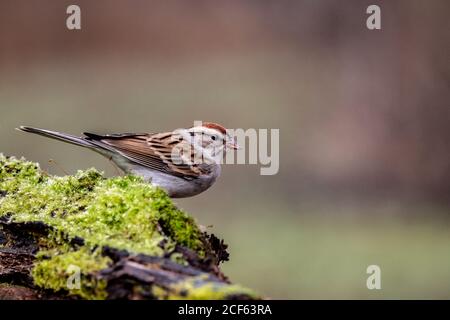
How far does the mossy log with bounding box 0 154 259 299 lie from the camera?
3836 mm

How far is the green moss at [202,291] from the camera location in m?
3.70

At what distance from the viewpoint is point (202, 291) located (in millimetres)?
3723

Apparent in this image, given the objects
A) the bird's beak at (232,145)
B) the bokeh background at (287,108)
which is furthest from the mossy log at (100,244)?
the bokeh background at (287,108)

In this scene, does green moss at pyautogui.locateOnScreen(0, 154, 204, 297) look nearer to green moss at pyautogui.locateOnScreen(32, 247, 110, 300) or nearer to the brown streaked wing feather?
green moss at pyautogui.locateOnScreen(32, 247, 110, 300)

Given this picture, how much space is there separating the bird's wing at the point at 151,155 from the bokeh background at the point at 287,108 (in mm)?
4230

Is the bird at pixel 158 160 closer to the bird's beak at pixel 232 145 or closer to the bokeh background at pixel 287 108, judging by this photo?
the bird's beak at pixel 232 145

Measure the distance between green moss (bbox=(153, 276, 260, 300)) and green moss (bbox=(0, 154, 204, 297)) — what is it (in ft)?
0.92

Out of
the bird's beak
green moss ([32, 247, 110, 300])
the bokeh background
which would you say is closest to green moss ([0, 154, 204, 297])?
green moss ([32, 247, 110, 300])

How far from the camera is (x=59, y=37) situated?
63.7 feet

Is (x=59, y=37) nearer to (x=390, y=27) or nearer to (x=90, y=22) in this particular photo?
(x=90, y=22)

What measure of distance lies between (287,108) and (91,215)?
1265 centimetres

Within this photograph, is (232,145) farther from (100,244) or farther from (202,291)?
(202,291)

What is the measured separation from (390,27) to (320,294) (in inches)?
295

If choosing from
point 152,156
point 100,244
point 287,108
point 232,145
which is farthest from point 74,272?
point 287,108
